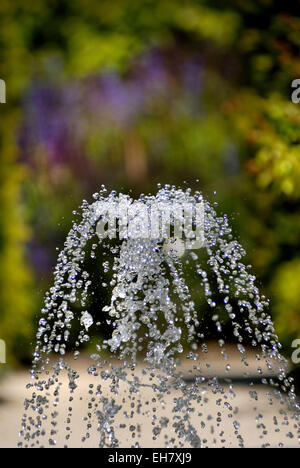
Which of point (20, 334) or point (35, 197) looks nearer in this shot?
point (20, 334)

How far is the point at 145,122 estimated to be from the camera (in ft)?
A: 22.1

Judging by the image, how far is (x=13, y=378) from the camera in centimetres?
587

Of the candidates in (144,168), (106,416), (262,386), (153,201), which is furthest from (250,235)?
(106,416)

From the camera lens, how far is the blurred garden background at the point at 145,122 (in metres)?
5.31

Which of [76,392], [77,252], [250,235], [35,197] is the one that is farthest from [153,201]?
[35,197]

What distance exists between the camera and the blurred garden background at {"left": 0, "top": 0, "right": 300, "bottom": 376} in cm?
531

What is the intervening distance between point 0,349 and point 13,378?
49cm

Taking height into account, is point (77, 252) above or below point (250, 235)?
below

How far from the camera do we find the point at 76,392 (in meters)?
5.48
